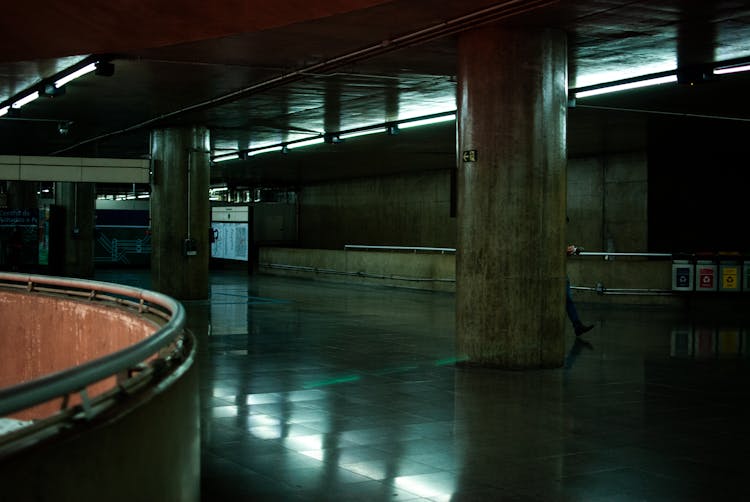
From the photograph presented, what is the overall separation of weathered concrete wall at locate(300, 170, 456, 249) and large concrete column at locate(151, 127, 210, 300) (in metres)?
16.0

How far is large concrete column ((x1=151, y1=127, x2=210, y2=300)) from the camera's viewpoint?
2398 cm

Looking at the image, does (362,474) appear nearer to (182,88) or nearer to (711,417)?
(711,417)

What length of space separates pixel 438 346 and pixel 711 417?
6040 mm

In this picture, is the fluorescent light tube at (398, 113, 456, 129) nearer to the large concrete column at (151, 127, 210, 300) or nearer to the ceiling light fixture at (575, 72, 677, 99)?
the ceiling light fixture at (575, 72, 677, 99)

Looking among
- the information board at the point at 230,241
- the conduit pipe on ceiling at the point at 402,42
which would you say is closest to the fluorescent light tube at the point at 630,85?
the conduit pipe on ceiling at the point at 402,42

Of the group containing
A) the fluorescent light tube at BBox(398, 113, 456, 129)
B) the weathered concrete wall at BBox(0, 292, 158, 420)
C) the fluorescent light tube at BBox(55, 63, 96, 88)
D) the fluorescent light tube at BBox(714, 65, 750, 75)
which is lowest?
the weathered concrete wall at BBox(0, 292, 158, 420)

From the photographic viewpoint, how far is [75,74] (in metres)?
15.6

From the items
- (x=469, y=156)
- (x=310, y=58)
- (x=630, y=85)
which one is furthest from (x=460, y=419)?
(x=630, y=85)

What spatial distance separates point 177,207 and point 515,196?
13893mm

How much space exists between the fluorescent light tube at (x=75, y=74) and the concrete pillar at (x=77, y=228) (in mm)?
20842

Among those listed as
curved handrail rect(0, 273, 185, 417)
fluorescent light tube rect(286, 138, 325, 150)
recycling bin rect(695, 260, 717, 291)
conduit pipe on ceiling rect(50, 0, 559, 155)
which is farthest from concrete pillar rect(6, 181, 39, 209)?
curved handrail rect(0, 273, 185, 417)

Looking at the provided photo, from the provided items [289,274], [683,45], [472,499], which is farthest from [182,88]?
[289,274]

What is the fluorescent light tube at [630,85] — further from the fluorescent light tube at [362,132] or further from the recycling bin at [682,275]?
the fluorescent light tube at [362,132]

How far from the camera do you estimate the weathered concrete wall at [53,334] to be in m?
10.2
